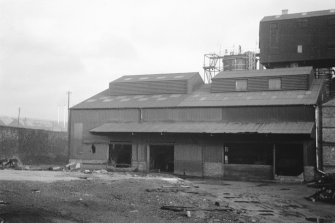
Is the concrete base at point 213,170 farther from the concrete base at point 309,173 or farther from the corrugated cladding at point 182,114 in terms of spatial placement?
the concrete base at point 309,173

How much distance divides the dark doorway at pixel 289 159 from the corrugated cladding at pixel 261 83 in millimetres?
6492

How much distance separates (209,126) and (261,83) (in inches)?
274

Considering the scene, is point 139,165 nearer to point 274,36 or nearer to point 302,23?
point 274,36

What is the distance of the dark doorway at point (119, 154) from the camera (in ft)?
109

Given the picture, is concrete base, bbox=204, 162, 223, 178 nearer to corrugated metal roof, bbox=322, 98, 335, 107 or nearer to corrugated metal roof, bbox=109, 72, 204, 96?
corrugated metal roof, bbox=322, 98, 335, 107

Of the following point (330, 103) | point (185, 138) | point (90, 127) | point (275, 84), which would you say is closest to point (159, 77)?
point (90, 127)

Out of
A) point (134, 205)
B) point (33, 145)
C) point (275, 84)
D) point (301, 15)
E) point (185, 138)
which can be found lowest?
point (134, 205)

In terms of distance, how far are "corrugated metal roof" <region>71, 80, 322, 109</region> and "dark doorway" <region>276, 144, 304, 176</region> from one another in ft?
10.7

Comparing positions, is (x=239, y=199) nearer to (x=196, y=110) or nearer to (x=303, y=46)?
(x=196, y=110)

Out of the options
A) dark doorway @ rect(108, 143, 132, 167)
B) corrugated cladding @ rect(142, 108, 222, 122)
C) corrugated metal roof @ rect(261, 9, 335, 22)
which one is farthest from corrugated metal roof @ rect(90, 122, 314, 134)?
corrugated metal roof @ rect(261, 9, 335, 22)

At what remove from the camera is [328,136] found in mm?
26234

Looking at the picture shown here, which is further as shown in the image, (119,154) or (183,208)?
(119,154)

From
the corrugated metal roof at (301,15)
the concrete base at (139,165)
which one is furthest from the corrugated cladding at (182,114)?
the corrugated metal roof at (301,15)

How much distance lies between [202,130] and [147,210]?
53.0 feet
